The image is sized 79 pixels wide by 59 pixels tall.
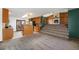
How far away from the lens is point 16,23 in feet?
8.58

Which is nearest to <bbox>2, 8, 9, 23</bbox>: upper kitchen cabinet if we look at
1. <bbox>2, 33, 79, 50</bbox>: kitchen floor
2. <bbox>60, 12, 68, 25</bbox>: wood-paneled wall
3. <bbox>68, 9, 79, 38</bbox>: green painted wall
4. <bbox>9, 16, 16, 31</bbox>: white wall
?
<bbox>9, 16, 16, 31</bbox>: white wall

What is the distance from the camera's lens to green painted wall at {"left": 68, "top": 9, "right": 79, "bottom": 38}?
2455mm

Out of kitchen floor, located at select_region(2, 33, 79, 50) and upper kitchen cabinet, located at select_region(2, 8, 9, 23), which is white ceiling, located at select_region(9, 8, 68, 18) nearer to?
upper kitchen cabinet, located at select_region(2, 8, 9, 23)

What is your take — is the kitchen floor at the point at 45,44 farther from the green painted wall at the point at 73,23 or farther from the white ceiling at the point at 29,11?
the white ceiling at the point at 29,11

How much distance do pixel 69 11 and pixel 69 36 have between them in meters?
0.46

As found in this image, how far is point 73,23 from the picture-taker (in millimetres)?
2490

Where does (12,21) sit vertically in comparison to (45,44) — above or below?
above

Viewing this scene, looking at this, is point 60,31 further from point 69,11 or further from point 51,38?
point 69,11

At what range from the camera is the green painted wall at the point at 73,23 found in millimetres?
2455

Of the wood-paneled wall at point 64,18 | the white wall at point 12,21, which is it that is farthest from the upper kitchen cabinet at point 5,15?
the wood-paneled wall at point 64,18

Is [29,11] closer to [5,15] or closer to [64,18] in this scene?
[5,15]

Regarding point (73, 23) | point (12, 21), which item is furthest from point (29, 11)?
point (73, 23)
